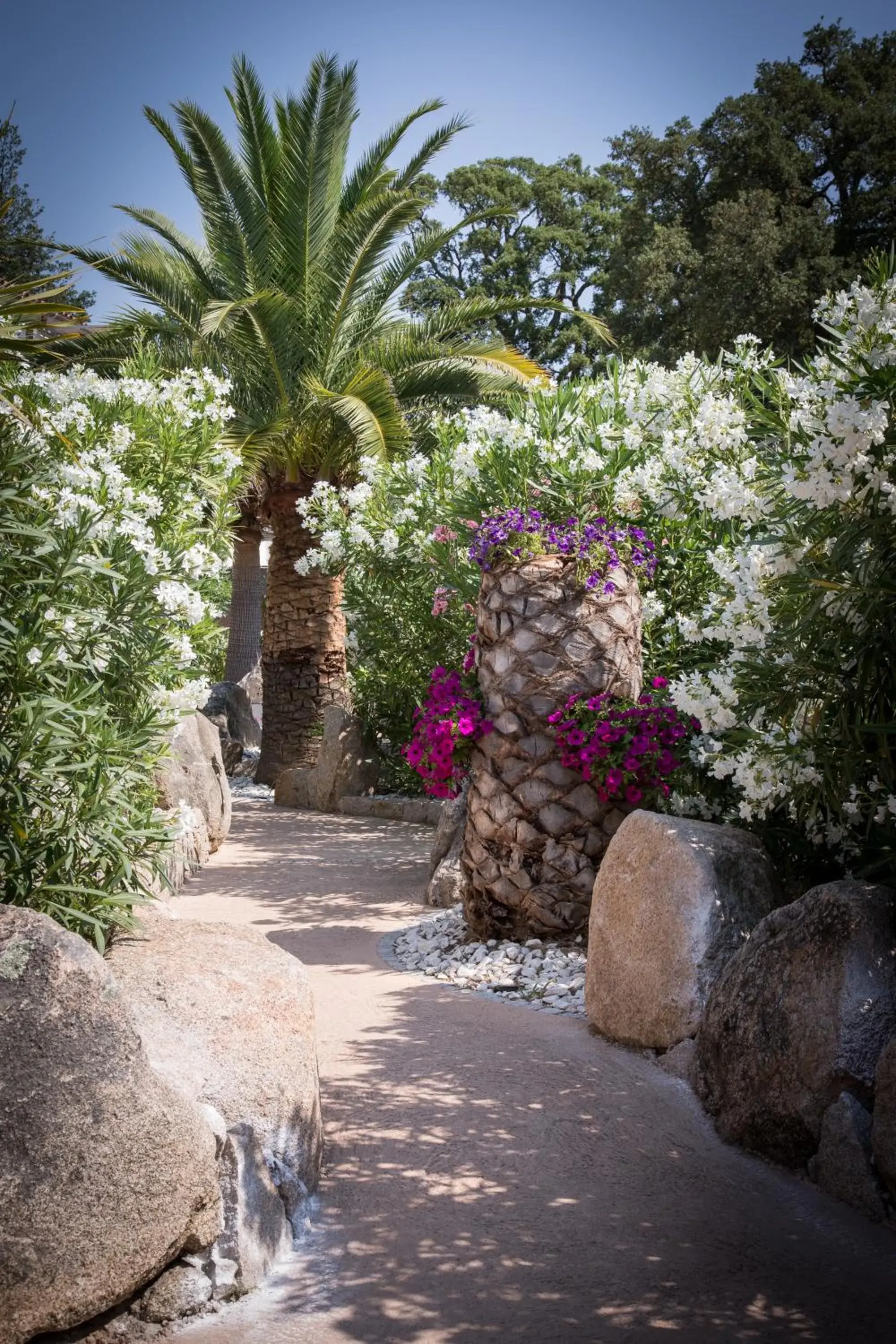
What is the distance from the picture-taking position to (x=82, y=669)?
11.9 ft

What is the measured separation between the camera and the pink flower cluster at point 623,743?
5.62 metres

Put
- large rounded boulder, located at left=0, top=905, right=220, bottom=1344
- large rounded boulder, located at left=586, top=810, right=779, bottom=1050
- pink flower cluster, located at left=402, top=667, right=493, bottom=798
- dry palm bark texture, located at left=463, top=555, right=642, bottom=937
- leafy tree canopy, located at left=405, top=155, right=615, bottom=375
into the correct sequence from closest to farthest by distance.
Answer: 1. large rounded boulder, located at left=0, top=905, right=220, bottom=1344
2. large rounded boulder, located at left=586, top=810, right=779, bottom=1050
3. dry palm bark texture, located at left=463, top=555, right=642, bottom=937
4. pink flower cluster, located at left=402, top=667, right=493, bottom=798
5. leafy tree canopy, located at left=405, top=155, right=615, bottom=375

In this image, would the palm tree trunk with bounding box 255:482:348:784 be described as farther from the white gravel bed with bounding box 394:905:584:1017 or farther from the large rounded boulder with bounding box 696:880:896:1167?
the large rounded boulder with bounding box 696:880:896:1167

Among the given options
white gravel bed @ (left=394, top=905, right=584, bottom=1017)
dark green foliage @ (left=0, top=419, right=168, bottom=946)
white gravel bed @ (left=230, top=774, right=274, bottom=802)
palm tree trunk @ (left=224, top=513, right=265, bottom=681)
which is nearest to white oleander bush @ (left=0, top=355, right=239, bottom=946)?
dark green foliage @ (left=0, top=419, right=168, bottom=946)

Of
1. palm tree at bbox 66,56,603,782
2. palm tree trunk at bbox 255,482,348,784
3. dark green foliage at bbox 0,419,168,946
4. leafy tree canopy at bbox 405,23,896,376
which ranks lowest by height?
dark green foliage at bbox 0,419,168,946

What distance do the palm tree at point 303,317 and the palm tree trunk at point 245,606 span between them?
3.02 m

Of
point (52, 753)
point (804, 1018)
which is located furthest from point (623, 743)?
point (52, 753)

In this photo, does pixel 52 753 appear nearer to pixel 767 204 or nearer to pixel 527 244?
pixel 767 204

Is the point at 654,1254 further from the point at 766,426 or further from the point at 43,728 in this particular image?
the point at 766,426

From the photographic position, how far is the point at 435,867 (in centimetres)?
759

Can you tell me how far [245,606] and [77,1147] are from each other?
14090 millimetres

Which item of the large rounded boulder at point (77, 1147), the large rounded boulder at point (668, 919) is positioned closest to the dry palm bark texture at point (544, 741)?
the large rounded boulder at point (668, 919)

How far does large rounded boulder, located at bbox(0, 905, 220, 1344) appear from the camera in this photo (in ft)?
7.91

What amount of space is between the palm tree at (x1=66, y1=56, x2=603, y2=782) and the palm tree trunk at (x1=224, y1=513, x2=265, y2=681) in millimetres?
3015
